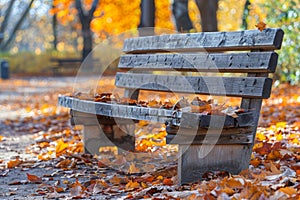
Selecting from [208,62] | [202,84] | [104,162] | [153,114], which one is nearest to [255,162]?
[202,84]

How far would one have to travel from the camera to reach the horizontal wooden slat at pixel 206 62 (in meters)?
3.63

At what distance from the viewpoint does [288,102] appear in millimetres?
8648

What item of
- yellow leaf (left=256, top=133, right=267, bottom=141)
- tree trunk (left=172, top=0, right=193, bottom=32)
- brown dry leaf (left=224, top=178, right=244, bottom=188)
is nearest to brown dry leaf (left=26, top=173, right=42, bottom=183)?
brown dry leaf (left=224, top=178, right=244, bottom=188)

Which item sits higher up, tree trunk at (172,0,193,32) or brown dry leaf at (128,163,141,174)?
tree trunk at (172,0,193,32)

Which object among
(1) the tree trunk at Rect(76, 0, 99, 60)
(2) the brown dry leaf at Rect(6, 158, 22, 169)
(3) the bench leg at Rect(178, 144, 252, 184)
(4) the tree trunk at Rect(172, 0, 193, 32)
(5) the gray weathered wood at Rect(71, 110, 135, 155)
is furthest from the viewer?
(1) the tree trunk at Rect(76, 0, 99, 60)

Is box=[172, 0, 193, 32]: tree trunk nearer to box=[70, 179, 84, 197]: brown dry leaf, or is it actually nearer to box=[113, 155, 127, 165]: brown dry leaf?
box=[113, 155, 127, 165]: brown dry leaf

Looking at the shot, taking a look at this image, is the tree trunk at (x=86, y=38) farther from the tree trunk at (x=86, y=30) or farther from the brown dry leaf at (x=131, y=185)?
the brown dry leaf at (x=131, y=185)

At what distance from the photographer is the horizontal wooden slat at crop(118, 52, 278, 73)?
363 cm

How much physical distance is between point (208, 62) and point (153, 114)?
78cm

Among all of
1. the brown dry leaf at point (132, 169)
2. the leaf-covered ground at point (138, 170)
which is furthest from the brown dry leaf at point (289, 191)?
the brown dry leaf at point (132, 169)

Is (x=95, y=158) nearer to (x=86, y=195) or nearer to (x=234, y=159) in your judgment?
(x=86, y=195)

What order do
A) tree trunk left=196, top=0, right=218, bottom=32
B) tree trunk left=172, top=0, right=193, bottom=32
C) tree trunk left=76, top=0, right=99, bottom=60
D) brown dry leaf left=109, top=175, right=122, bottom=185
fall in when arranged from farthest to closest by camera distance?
1. tree trunk left=76, top=0, right=99, bottom=60
2. tree trunk left=172, top=0, right=193, bottom=32
3. tree trunk left=196, top=0, right=218, bottom=32
4. brown dry leaf left=109, top=175, right=122, bottom=185

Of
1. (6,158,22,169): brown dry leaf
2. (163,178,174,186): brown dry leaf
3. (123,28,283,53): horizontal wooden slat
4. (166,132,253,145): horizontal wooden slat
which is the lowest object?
(6,158,22,169): brown dry leaf

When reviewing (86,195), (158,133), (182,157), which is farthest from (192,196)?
(158,133)
